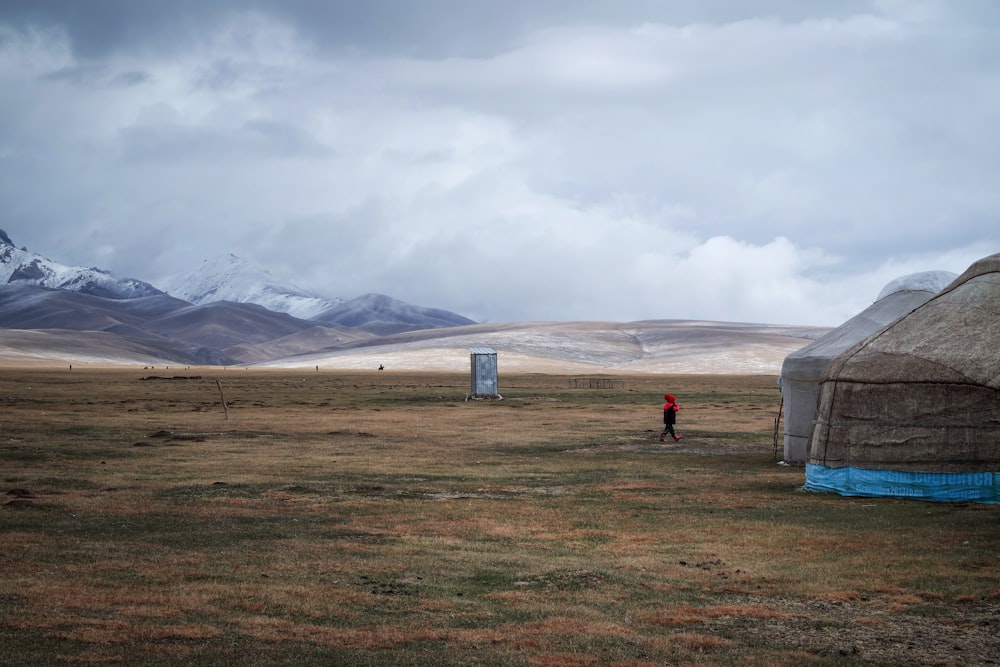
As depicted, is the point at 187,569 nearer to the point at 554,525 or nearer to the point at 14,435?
the point at 554,525

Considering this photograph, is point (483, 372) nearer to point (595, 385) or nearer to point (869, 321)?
point (595, 385)

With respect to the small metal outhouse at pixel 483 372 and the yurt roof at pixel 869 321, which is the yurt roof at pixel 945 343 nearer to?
the yurt roof at pixel 869 321

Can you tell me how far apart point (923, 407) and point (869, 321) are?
7382mm

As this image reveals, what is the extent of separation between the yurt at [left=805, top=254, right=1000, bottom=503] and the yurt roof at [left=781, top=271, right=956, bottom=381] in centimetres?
350

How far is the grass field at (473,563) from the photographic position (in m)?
9.47

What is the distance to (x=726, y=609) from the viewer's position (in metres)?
10.9

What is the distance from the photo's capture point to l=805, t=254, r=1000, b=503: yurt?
→ 1884 centimetres

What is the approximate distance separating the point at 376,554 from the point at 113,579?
3.34 m

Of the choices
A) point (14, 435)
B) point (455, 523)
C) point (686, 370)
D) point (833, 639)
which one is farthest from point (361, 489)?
point (686, 370)

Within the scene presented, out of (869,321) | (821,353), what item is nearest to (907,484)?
(821,353)

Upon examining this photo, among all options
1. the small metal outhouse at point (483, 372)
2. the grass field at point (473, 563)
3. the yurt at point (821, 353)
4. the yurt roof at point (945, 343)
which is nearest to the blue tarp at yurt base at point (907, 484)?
the grass field at point (473, 563)

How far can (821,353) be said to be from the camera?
A: 25.4m

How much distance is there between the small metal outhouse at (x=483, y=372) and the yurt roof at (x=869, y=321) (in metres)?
35.9

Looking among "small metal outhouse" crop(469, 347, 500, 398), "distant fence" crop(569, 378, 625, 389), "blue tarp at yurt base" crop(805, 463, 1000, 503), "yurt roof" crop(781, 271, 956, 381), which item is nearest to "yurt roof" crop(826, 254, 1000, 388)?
"blue tarp at yurt base" crop(805, 463, 1000, 503)
